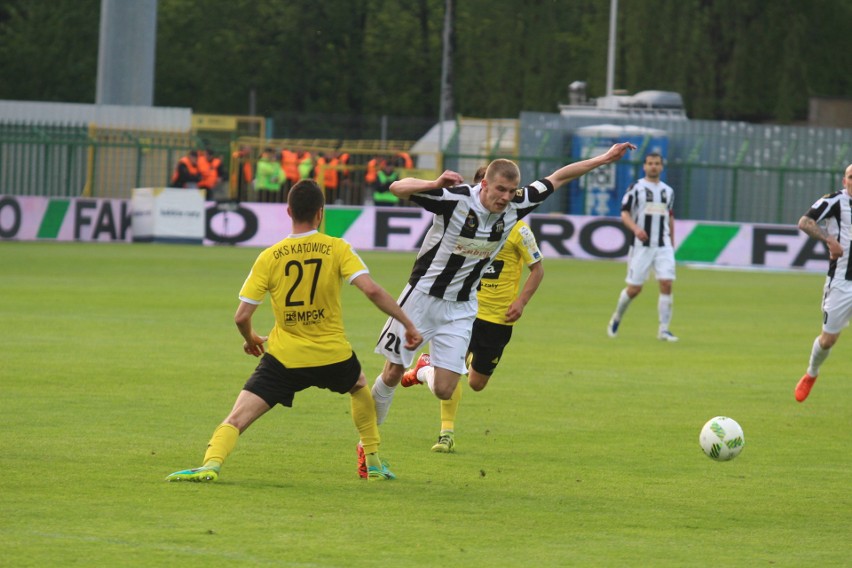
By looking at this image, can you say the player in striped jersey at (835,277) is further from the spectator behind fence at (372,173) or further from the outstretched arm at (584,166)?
the spectator behind fence at (372,173)

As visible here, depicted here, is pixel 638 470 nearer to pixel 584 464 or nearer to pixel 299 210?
pixel 584 464

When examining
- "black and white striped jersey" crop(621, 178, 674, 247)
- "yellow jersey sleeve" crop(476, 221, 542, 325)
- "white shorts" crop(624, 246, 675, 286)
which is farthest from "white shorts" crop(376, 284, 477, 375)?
"black and white striped jersey" crop(621, 178, 674, 247)

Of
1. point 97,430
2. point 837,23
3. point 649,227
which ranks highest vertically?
point 837,23

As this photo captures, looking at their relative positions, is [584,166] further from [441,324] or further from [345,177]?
[345,177]

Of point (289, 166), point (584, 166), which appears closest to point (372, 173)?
point (289, 166)

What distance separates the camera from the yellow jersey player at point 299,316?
8195mm

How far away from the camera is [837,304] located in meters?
13.0

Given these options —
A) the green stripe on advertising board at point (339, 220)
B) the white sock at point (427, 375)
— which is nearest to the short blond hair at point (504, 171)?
the white sock at point (427, 375)

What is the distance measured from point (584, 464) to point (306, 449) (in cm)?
179

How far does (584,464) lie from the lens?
376 inches

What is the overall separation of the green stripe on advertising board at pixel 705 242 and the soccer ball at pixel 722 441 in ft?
78.2

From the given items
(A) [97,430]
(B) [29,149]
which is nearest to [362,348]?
(A) [97,430]

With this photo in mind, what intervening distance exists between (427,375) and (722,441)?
2.12 meters

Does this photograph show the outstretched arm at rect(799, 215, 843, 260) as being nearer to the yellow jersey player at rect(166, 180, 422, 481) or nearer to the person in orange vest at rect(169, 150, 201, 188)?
the yellow jersey player at rect(166, 180, 422, 481)
